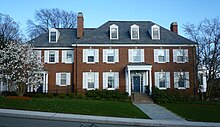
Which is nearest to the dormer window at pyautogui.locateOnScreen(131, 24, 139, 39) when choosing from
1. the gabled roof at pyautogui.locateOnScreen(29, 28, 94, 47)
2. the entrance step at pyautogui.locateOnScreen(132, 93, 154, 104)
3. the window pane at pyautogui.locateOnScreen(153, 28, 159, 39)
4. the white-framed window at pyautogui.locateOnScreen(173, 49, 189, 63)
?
the window pane at pyautogui.locateOnScreen(153, 28, 159, 39)

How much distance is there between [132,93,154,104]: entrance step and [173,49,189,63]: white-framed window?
6.17m

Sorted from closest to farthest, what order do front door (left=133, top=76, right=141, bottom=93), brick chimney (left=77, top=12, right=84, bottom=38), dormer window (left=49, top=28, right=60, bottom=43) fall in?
1. front door (left=133, top=76, right=141, bottom=93)
2. dormer window (left=49, top=28, right=60, bottom=43)
3. brick chimney (left=77, top=12, right=84, bottom=38)

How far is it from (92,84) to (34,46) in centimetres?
813

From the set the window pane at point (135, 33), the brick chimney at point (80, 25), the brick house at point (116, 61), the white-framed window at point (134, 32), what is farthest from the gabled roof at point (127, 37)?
the brick chimney at point (80, 25)

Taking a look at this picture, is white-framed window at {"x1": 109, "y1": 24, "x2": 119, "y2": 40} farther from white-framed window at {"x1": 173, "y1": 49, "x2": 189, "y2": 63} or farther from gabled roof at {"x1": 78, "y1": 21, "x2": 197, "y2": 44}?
white-framed window at {"x1": 173, "y1": 49, "x2": 189, "y2": 63}

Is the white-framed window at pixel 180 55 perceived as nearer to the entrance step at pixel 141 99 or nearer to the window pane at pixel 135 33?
the window pane at pixel 135 33

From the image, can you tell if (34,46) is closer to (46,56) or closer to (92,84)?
(46,56)

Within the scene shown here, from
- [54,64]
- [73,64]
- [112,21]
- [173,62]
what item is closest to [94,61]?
[73,64]

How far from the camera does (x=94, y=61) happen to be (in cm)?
3003

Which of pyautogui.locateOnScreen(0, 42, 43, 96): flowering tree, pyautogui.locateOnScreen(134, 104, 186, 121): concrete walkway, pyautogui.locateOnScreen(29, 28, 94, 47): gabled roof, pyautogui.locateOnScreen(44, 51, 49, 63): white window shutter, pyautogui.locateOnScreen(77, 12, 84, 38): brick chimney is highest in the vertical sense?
pyautogui.locateOnScreen(77, 12, 84, 38): brick chimney

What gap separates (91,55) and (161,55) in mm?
8203

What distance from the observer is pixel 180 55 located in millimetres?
30516

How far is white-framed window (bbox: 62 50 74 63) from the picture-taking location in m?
30.8

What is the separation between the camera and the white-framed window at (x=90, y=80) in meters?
29.6
